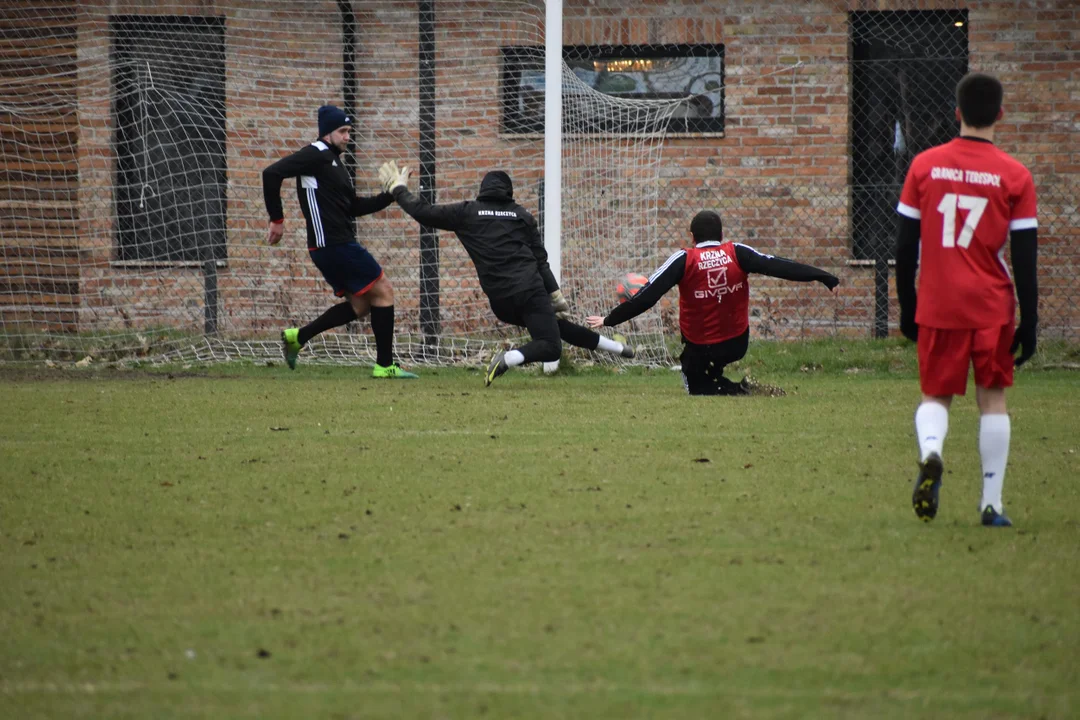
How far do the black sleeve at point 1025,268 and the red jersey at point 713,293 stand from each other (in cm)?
414

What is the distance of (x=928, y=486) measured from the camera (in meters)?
4.60

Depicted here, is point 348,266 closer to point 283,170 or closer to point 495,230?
point 283,170

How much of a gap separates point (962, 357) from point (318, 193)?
6352 millimetres

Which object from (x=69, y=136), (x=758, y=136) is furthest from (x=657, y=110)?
(x=69, y=136)

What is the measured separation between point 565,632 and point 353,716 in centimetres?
74

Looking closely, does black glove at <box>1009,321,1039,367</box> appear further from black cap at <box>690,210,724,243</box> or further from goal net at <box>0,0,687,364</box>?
goal net at <box>0,0,687,364</box>

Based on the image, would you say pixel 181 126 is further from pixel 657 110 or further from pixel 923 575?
pixel 923 575

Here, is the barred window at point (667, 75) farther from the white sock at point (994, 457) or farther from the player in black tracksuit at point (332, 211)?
the white sock at point (994, 457)

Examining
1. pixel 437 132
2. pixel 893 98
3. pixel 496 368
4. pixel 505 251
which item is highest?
pixel 893 98

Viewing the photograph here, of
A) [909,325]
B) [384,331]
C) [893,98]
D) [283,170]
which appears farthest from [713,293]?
[893,98]

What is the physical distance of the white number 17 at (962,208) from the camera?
186 inches

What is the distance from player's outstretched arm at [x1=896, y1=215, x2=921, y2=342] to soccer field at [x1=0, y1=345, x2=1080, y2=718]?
73cm

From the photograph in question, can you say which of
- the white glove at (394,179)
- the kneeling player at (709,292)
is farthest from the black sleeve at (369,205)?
the kneeling player at (709,292)

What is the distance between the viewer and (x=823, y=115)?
44.8 feet
